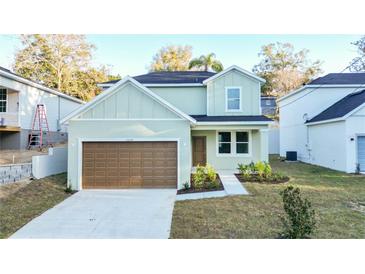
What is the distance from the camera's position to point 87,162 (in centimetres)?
1117

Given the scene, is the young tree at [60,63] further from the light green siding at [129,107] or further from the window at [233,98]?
the window at [233,98]

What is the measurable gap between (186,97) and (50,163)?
8551mm

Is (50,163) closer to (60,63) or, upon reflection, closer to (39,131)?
(39,131)

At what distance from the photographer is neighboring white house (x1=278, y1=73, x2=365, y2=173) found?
13969 mm

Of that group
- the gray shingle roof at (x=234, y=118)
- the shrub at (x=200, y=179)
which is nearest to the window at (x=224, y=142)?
the gray shingle roof at (x=234, y=118)

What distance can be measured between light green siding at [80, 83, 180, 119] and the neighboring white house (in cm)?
1034

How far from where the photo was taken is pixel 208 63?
1060 inches

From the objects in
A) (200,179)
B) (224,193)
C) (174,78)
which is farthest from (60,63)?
(224,193)

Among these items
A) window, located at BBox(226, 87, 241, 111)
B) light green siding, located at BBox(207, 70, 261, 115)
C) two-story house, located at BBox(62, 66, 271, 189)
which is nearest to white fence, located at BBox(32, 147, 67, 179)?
two-story house, located at BBox(62, 66, 271, 189)

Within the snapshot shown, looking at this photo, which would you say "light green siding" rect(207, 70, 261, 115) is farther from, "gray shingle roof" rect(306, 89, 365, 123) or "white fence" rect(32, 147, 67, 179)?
"white fence" rect(32, 147, 67, 179)

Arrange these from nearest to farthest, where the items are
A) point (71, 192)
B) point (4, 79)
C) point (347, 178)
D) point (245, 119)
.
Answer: point (71, 192) → point (347, 178) → point (245, 119) → point (4, 79)
